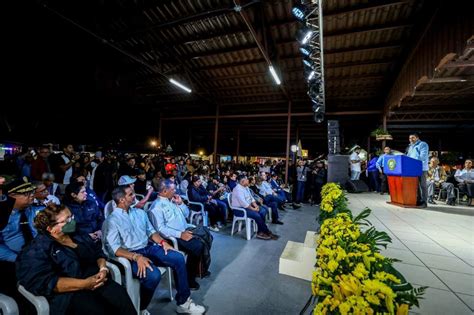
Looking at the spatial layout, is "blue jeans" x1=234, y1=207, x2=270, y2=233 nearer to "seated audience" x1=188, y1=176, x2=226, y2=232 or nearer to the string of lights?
"seated audience" x1=188, y1=176, x2=226, y2=232

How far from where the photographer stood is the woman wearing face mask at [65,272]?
54.6 inches

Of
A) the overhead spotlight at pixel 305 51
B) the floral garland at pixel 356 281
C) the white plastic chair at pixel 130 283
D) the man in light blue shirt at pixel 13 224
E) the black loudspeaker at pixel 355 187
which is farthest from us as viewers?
the black loudspeaker at pixel 355 187

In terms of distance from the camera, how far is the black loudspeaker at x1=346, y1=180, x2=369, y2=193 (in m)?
7.65

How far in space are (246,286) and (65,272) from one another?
70.0 inches

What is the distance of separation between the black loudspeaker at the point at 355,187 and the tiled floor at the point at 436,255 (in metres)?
4.05

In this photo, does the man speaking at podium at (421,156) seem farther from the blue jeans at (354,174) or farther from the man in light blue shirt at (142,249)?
the man in light blue shirt at (142,249)

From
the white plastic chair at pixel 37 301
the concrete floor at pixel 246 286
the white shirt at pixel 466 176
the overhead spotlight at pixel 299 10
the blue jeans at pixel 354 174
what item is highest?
the overhead spotlight at pixel 299 10

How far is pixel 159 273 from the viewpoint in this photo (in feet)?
6.54

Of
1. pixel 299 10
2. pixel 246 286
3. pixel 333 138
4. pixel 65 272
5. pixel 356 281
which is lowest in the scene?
pixel 246 286

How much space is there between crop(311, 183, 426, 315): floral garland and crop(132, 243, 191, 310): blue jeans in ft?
4.65

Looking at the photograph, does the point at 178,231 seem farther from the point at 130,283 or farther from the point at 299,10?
the point at 299,10

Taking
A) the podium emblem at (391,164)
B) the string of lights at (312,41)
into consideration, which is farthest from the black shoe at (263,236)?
the string of lights at (312,41)

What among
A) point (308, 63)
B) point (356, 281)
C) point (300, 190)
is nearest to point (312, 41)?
point (308, 63)

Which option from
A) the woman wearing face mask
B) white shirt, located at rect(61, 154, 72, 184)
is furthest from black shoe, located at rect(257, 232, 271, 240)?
white shirt, located at rect(61, 154, 72, 184)
